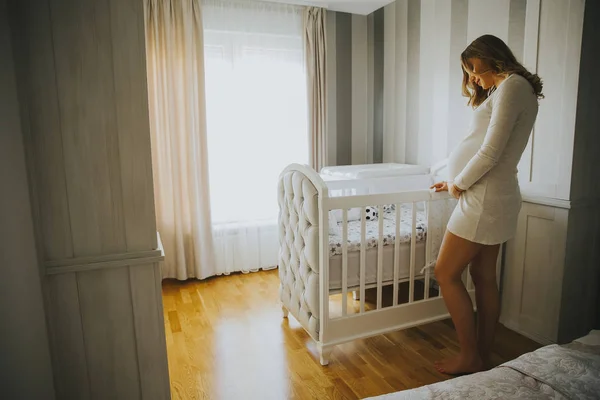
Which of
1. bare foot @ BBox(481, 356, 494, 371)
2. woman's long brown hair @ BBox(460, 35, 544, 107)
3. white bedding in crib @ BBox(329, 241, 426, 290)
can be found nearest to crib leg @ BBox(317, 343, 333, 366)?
white bedding in crib @ BBox(329, 241, 426, 290)

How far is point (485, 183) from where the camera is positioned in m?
1.84

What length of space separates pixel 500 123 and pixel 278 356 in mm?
1596

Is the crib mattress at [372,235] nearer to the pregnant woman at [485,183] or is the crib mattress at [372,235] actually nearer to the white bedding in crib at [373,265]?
the white bedding in crib at [373,265]

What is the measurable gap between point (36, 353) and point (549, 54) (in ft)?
8.53

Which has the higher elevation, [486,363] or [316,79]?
[316,79]

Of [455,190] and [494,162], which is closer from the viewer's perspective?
[494,162]

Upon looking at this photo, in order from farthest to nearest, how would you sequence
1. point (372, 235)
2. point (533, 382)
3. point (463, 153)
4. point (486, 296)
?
point (372, 235), point (486, 296), point (463, 153), point (533, 382)

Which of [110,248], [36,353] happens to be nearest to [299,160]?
[110,248]

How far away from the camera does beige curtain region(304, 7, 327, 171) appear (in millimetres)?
3578

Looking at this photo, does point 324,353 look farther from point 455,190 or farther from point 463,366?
point 455,190

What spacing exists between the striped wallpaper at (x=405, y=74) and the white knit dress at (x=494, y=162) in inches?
34.6

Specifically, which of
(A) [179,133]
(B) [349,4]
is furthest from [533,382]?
(B) [349,4]

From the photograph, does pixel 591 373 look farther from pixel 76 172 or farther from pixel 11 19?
pixel 11 19

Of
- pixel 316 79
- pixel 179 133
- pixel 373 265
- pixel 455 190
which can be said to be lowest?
pixel 373 265
